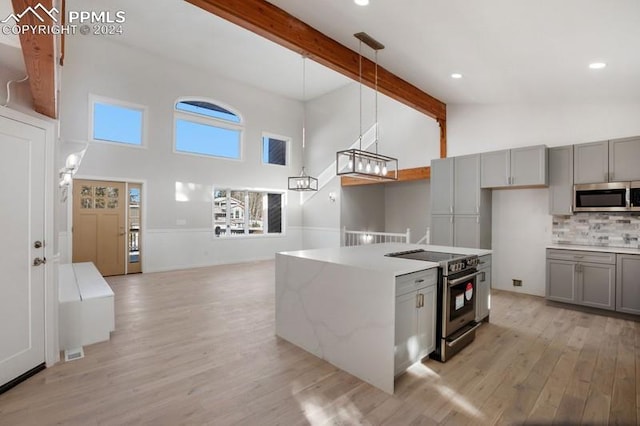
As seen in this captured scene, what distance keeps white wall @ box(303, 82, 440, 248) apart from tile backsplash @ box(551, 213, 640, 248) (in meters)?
2.58

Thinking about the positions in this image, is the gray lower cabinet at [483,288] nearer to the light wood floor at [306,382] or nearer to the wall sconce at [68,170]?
the light wood floor at [306,382]

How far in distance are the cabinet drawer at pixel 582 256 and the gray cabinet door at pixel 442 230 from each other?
4.82 ft

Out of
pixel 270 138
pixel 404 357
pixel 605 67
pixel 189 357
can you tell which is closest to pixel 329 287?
pixel 404 357

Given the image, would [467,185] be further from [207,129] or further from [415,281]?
[207,129]

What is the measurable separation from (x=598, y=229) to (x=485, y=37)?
333 centimetres

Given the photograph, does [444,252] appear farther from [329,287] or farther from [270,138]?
[270,138]

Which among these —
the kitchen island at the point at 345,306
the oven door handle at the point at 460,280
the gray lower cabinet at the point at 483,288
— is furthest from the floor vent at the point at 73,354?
the gray lower cabinet at the point at 483,288

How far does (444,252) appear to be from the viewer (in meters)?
3.62

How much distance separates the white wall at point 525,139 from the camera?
449 centimetres

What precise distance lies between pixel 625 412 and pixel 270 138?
8775 mm

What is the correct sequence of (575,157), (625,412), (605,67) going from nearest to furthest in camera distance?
(625,412)
(605,67)
(575,157)

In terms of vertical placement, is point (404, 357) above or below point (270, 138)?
below

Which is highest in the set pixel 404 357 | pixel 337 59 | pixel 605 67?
pixel 337 59

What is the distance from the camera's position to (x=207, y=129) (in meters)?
8.07
